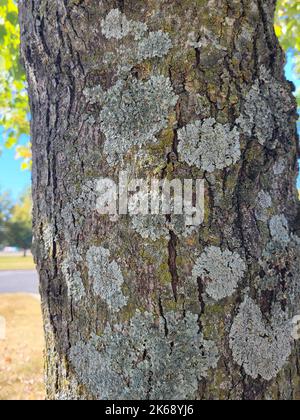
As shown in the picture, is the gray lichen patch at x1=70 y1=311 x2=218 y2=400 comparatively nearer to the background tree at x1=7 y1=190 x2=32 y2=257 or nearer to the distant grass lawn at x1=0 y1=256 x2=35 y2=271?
the distant grass lawn at x1=0 y1=256 x2=35 y2=271

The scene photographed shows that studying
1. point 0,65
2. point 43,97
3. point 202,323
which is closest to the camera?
point 202,323

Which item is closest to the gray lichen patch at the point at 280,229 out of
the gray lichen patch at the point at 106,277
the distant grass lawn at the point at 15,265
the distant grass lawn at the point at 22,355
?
the gray lichen patch at the point at 106,277

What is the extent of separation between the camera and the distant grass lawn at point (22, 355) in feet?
15.3

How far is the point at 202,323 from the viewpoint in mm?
1138

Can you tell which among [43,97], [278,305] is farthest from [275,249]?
[43,97]

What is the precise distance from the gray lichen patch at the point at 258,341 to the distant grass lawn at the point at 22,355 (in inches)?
146

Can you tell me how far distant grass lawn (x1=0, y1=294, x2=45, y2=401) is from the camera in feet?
15.3

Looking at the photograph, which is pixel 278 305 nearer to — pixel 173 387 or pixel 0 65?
pixel 173 387

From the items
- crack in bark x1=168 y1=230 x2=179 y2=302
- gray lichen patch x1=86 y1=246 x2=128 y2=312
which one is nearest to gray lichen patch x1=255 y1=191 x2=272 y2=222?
crack in bark x1=168 y1=230 x2=179 y2=302

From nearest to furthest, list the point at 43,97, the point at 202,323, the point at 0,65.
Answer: the point at 202,323
the point at 43,97
the point at 0,65

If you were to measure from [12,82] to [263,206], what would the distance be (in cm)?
374

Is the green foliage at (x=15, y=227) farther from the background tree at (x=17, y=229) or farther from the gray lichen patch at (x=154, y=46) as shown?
the gray lichen patch at (x=154, y=46)

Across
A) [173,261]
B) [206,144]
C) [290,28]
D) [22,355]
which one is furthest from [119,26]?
[22,355]

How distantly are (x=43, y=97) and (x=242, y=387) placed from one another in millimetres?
1077
